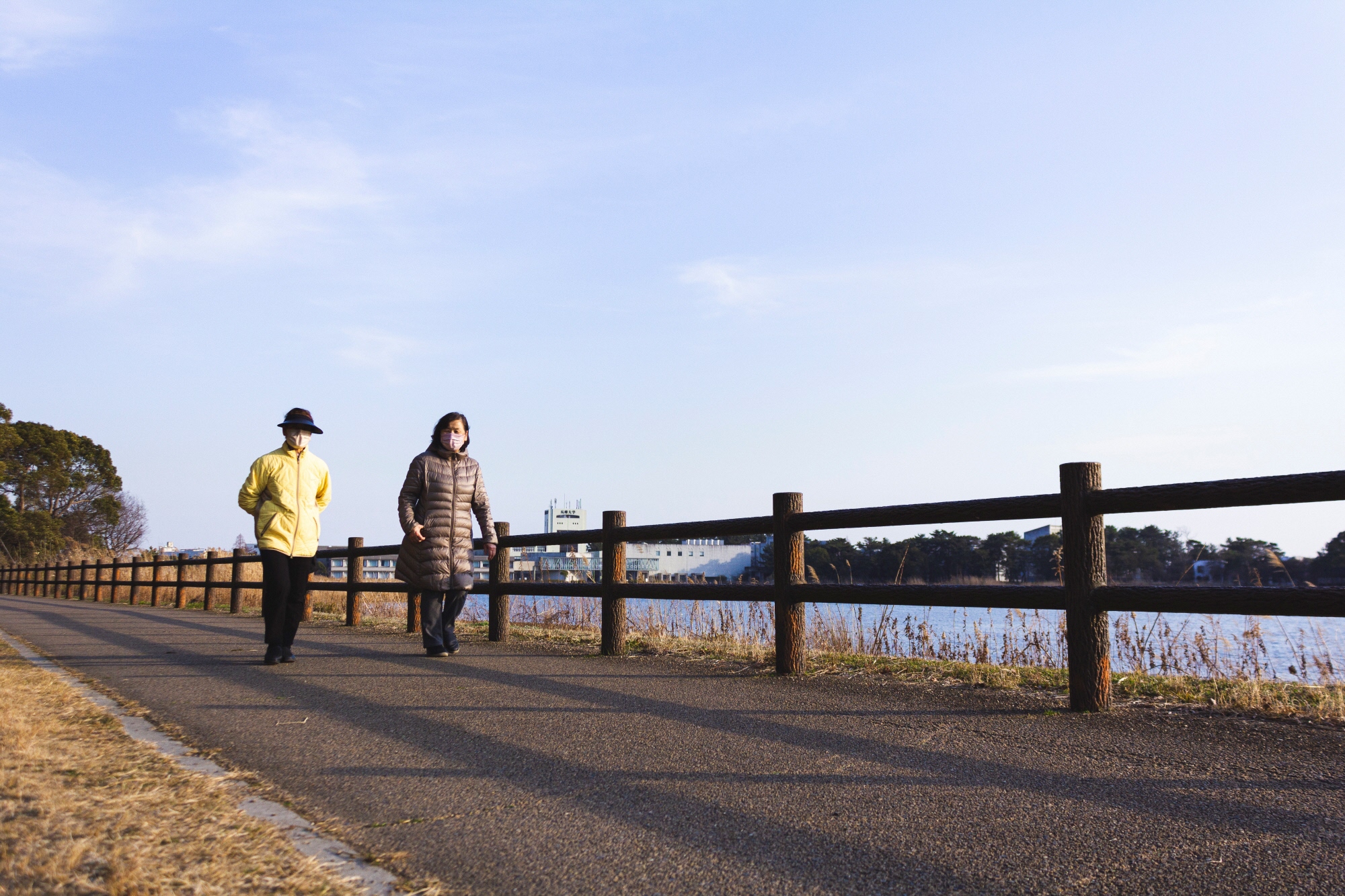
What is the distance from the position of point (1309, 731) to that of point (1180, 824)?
1731 mm

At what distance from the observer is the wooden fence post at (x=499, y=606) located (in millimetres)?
8328

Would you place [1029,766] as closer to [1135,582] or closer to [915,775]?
[915,775]

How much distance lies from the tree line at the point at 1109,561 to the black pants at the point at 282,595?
11.7ft

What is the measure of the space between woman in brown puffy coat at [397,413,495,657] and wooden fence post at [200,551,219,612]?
405 inches

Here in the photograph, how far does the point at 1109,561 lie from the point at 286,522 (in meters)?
7.21

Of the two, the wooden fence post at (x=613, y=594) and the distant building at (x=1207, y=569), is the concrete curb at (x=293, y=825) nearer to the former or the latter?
the wooden fence post at (x=613, y=594)

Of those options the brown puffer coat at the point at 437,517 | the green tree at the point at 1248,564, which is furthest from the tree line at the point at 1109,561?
the brown puffer coat at the point at 437,517

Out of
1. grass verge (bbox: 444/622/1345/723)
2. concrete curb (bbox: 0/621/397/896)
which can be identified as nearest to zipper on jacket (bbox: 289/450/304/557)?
concrete curb (bbox: 0/621/397/896)

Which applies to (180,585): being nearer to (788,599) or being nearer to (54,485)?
(788,599)

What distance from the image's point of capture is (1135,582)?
4.50 m

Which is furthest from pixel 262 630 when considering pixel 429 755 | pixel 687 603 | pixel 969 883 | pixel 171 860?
pixel 969 883

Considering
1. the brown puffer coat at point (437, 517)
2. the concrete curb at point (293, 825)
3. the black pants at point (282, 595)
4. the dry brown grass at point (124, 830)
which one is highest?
the brown puffer coat at point (437, 517)

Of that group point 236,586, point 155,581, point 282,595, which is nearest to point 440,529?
point 282,595

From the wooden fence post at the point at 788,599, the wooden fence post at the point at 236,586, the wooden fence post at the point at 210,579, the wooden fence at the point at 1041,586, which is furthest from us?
the wooden fence post at the point at 210,579
